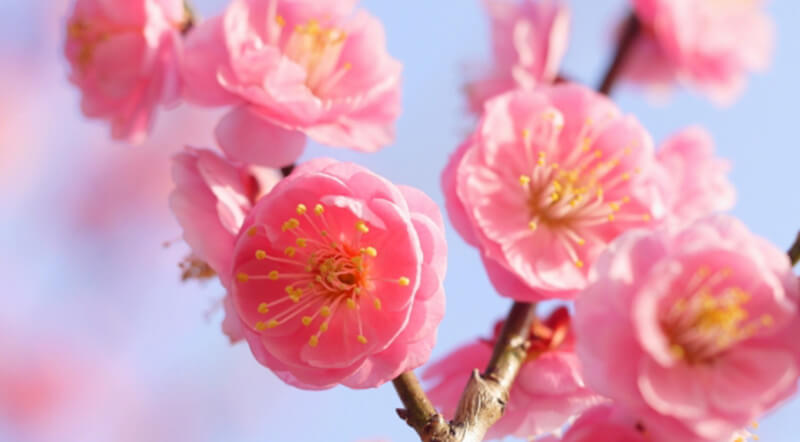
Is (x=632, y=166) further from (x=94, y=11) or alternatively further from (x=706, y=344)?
(x=94, y=11)

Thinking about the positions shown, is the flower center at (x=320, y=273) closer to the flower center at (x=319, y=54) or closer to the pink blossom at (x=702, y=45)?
the flower center at (x=319, y=54)

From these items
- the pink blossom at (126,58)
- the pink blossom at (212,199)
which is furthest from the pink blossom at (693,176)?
the pink blossom at (126,58)

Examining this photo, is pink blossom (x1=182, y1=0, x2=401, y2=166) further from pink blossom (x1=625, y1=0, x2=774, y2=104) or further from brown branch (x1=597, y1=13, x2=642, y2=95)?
pink blossom (x1=625, y1=0, x2=774, y2=104)

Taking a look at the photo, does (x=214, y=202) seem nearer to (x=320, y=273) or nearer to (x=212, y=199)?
(x=212, y=199)

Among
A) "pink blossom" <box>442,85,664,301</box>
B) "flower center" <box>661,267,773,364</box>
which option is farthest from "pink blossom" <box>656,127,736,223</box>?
"flower center" <box>661,267,773,364</box>

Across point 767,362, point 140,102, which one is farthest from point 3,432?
point 767,362

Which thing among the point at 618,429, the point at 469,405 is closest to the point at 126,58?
the point at 469,405
